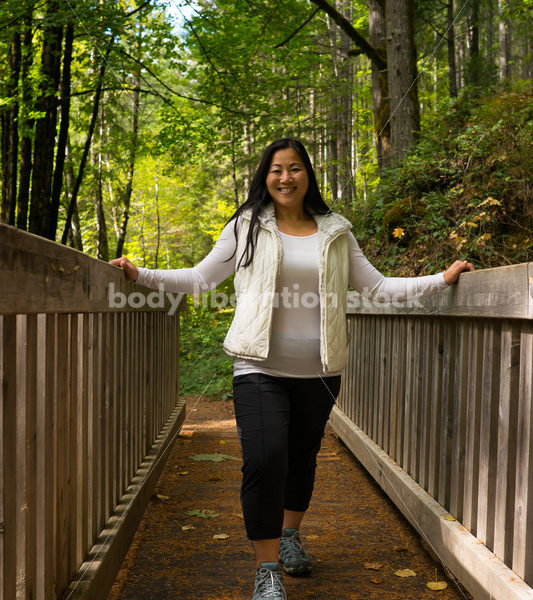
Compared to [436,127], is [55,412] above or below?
below

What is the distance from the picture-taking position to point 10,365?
1.52 m

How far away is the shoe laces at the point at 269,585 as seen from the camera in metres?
2.43

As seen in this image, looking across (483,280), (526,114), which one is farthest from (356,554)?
(526,114)

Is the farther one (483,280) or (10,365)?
(483,280)

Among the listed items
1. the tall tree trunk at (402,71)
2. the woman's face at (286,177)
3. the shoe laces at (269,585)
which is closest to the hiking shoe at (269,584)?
the shoe laces at (269,585)

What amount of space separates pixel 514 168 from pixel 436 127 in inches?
107

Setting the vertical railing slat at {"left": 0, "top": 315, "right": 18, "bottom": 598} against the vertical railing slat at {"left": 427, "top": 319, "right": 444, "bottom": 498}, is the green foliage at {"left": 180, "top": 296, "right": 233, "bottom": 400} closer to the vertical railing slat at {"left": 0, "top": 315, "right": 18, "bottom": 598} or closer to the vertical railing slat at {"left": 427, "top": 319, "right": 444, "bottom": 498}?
the vertical railing slat at {"left": 427, "top": 319, "right": 444, "bottom": 498}

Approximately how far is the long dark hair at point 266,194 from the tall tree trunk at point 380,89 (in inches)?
309

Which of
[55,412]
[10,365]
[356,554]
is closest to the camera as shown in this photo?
[10,365]

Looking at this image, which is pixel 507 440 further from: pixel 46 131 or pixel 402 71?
pixel 402 71

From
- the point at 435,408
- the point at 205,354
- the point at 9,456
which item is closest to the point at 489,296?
the point at 435,408

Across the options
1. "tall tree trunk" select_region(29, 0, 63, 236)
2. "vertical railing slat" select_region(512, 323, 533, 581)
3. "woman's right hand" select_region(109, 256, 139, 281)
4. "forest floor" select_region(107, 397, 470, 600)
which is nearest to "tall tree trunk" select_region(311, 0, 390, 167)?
"tall tree trunk" select_region(29, 0, 63, 236)

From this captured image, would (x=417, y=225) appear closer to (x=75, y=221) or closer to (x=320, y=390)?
(x=320, y=390)

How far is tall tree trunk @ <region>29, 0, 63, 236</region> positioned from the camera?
8.74 metres
